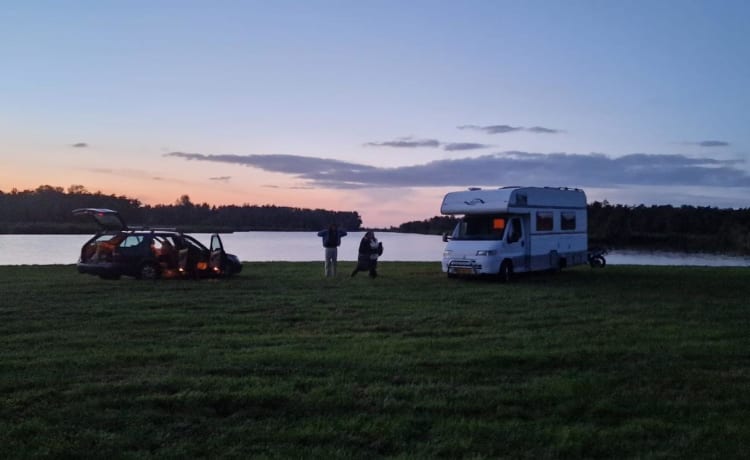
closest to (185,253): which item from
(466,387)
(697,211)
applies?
(466,387)

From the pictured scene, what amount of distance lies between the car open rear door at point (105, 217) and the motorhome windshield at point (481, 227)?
375 inches

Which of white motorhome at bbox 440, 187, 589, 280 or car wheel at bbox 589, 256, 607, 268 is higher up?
white motorhome at bbox 440, 187, 589, 280

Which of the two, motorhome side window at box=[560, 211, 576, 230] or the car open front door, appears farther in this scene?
motorhome side window at box=[560, 211, 576, 230]

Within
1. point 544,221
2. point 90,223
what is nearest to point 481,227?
point 544,221

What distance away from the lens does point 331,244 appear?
68.6ft

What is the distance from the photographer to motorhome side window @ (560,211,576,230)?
2331 centimetres

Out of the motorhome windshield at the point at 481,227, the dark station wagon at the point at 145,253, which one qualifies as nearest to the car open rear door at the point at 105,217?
the dark station wagon at the point at 145,253

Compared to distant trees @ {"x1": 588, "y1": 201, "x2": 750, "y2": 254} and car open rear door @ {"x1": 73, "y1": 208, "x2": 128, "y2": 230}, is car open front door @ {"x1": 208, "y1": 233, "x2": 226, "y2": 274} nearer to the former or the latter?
car open rear door @ {"x1": 73, "y1": 208, "x2": 128, "y2": 230}

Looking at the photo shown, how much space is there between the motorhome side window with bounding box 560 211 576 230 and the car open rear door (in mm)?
13292

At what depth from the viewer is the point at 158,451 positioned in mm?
5176

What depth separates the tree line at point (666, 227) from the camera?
5741 cm

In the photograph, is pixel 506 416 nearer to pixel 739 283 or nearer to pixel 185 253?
pixel 185 253

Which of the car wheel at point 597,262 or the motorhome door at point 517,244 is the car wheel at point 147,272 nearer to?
the motorhome door at point 517,244

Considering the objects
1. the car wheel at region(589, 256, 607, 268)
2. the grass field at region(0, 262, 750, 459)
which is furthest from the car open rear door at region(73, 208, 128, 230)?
the car wheel at region(589, 256, 607, 268)
